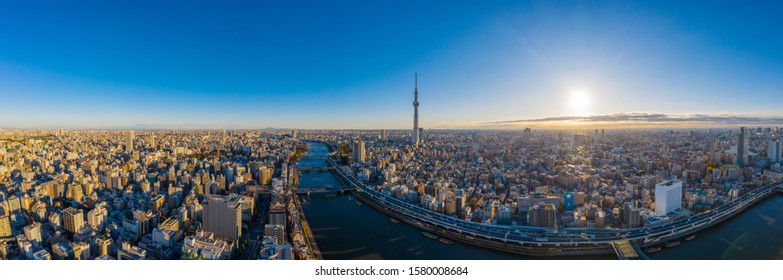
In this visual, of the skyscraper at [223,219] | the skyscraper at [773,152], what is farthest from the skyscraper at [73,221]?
the skyscraper at [773,152]

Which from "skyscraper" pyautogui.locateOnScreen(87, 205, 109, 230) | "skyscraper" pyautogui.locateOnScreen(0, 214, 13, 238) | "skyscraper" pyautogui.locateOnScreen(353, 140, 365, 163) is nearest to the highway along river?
"skyscraper" pyautogui.locateOnScreen(87, 205, 109, 230)

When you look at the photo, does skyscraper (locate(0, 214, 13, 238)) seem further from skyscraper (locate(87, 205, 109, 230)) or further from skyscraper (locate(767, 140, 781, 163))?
skyscraper (locate(767, 140, 781, 163))

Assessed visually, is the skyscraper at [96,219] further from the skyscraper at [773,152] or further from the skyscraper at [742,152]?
the skyscraper at [773,152]

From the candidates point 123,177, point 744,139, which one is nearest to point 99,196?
point 123,177

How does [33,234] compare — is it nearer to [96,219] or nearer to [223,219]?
[96,219]
